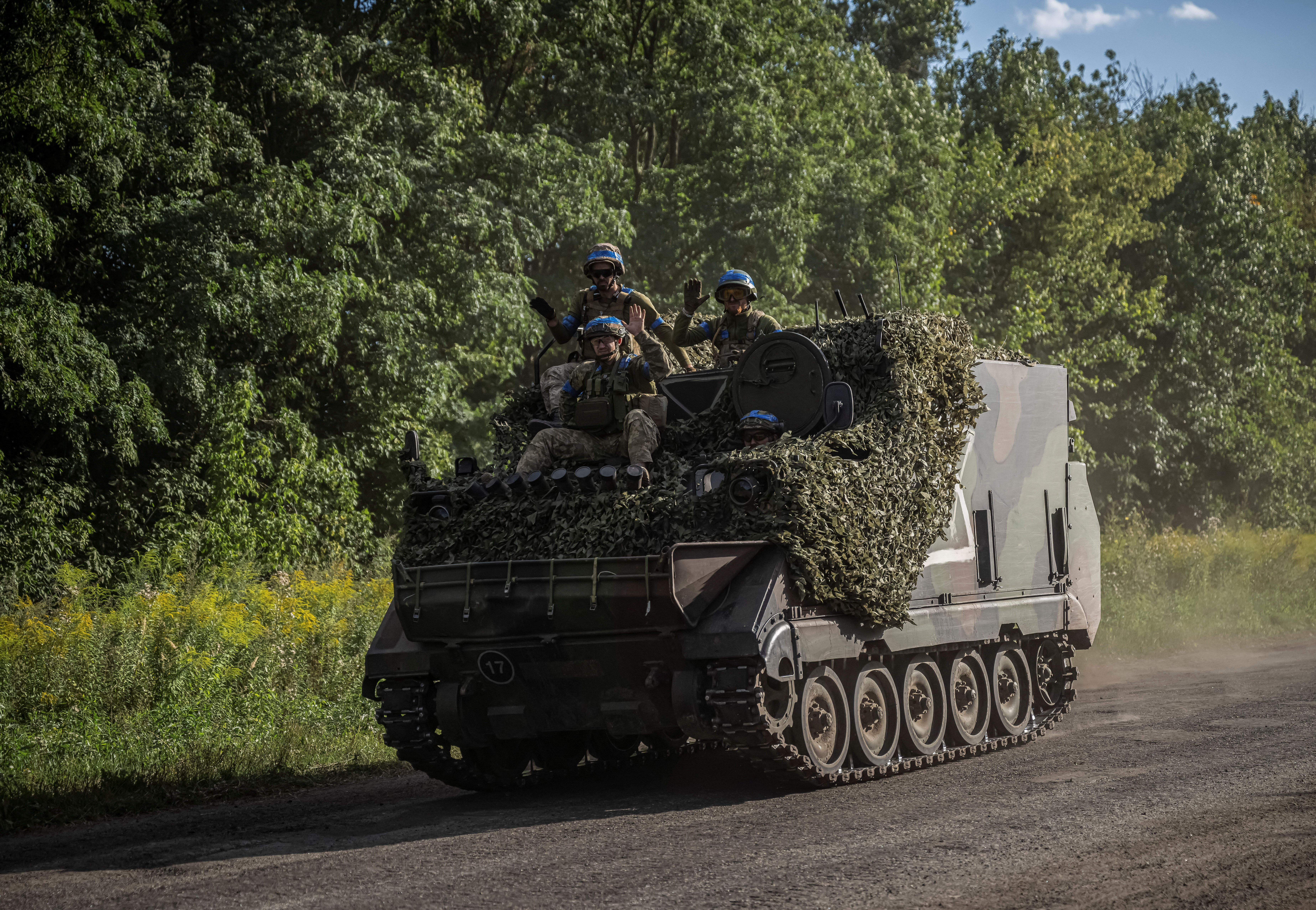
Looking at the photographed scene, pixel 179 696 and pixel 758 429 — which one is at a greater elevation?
pixel 758 429

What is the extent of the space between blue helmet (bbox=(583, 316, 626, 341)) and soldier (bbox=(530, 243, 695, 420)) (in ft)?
2.76

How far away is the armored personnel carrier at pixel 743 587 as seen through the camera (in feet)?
27.2

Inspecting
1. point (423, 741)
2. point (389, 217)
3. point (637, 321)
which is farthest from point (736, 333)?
point (389, 217)

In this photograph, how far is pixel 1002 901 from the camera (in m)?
5.60

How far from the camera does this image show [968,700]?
426 inches

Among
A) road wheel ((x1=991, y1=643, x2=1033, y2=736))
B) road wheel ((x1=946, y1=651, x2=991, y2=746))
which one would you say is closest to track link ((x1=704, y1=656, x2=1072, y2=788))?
road wheel ((x1=946, y1=651, x2=991, y2=746))

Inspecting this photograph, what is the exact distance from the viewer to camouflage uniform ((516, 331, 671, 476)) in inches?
380

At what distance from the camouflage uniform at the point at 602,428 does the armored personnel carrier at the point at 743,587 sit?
0.67ft

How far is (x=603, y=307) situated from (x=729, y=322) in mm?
1192

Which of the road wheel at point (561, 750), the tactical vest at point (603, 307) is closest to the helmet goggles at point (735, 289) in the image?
the tactical vest at point (603, 307)

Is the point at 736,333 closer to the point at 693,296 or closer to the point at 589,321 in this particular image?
the point at 693,296

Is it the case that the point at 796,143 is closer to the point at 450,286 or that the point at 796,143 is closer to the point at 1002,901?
the point at 450,286

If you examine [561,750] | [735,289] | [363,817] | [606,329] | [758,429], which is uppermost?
[735,289]

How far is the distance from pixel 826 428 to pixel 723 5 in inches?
691
